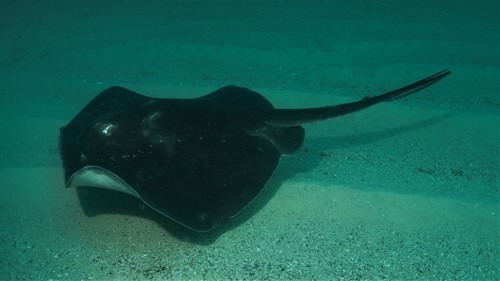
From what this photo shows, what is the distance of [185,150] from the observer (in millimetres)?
2758

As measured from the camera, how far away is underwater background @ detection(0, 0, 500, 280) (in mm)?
2586

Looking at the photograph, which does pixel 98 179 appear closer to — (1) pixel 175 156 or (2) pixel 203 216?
(1) pixel 175 156

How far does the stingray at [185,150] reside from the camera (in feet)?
→ 7.81

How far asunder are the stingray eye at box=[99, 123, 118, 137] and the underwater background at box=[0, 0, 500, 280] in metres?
0.52

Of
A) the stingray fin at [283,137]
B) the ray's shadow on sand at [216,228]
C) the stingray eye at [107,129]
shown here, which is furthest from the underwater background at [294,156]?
the stingray eye at [107,129]

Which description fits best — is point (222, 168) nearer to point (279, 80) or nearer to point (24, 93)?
point (279, 80)

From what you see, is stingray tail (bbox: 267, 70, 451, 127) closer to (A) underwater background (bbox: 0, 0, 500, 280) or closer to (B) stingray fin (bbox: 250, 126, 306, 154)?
(B) stingray fin (bbox: 250, 126, 306, 154)

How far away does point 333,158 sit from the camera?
12.2 feet

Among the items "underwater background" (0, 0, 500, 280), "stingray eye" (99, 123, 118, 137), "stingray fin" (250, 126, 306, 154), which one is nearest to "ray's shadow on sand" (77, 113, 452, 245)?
"underwater background" (0, 0, 500, 280)

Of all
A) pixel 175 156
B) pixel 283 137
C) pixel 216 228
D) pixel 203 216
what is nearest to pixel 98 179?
pixel 175 156

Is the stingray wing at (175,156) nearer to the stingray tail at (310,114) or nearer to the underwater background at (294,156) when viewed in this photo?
the stingray tail at (310,114)

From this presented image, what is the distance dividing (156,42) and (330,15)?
4148 mm

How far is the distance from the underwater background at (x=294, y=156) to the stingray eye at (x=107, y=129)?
52cm

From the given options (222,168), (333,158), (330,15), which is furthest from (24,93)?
(330,15)
